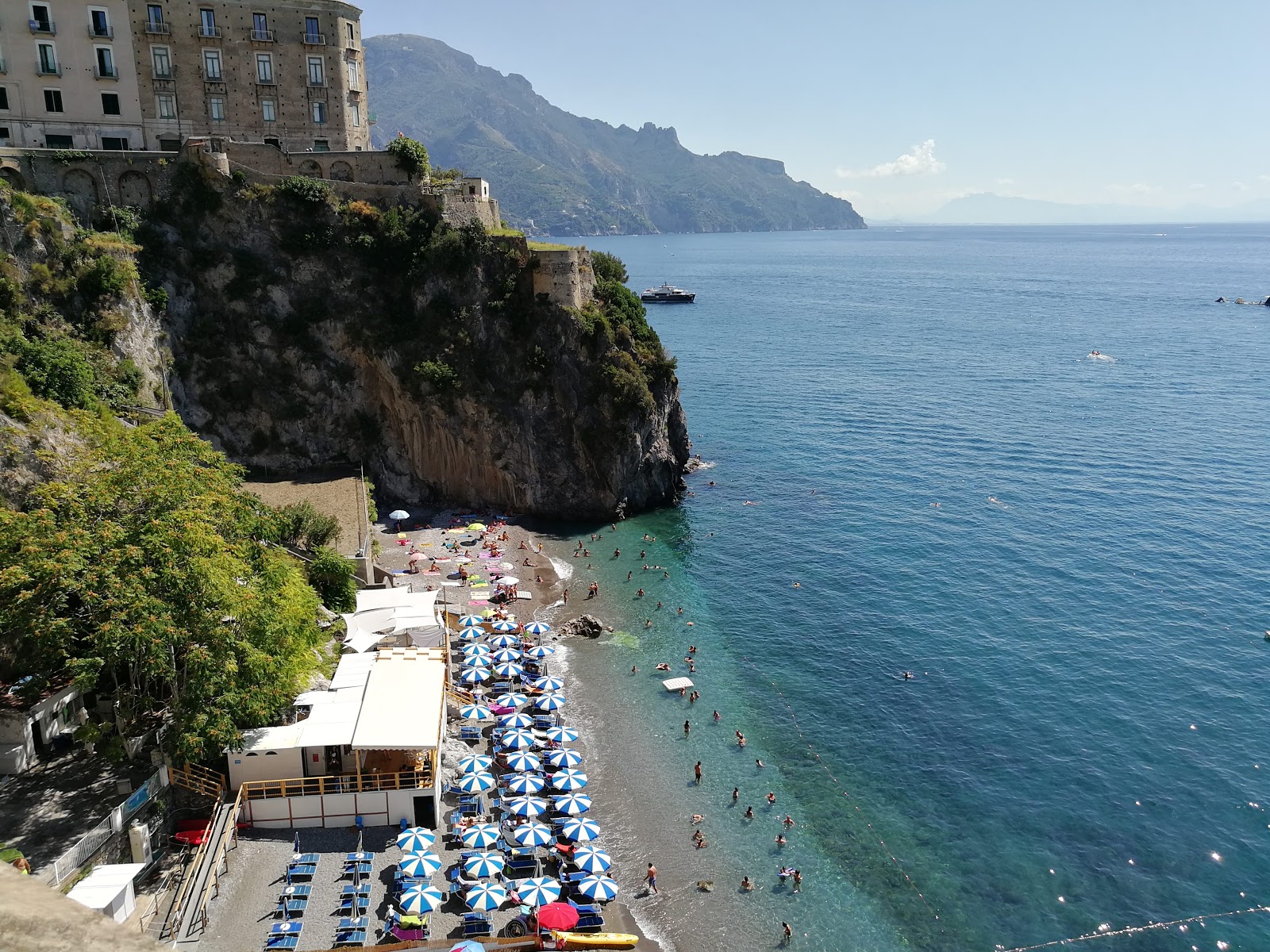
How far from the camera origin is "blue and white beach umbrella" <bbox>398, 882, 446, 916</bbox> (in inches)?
950

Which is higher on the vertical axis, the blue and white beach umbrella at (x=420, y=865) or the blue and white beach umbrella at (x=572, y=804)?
the blue and white beach umbrella at (x=420, y=865)

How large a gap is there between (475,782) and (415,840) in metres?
3.90

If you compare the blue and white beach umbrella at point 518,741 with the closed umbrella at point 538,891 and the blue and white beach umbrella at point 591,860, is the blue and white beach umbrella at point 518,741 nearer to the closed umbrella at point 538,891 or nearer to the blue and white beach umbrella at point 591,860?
the blue and white beach umbrella at point 591,860

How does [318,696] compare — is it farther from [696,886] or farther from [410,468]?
[410,468]

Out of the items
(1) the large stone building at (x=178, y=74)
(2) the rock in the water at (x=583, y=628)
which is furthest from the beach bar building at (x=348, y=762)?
(1) the large stone building at (x=178, y=74)

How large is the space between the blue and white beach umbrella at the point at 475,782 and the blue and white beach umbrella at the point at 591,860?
4191 mm

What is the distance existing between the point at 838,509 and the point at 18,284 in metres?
50.4

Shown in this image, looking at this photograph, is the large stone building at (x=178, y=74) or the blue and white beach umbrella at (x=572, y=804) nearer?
the blue and white beach umbrella at (x=572, y=804)

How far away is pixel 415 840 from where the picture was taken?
26375 millimetres

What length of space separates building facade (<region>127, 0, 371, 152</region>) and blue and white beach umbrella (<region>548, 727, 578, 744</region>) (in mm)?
47088

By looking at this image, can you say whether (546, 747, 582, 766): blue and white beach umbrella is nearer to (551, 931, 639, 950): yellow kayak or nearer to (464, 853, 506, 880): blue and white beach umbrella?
(464, 853, 506, 880): blue and white beach umbrella

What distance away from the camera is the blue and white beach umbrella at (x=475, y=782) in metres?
29.9

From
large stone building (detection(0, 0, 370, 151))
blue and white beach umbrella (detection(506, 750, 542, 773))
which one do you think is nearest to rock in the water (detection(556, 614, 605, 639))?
blue and white beach umbrella (detection(506, 750, 542, 773))

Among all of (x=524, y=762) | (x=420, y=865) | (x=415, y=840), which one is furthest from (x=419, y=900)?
(x=524, y=762)
